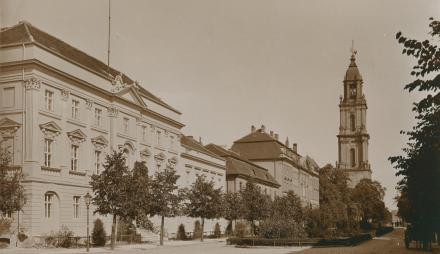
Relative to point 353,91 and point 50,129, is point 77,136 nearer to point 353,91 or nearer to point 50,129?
point 50,129

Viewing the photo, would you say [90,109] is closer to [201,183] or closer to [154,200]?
[154,200]

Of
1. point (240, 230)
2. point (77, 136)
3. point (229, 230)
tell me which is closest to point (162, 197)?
point (77, 136)

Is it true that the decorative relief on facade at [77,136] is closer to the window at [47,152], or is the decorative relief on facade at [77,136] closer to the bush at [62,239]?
the window at [47,152]

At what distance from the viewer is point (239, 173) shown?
2960 inches

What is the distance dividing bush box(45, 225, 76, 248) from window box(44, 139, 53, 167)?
173 inches

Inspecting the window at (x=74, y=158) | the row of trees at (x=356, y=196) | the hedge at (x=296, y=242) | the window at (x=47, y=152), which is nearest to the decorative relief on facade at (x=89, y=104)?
the window at (x=74, y=158)

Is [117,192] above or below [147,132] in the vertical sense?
below

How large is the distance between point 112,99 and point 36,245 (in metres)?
14.9

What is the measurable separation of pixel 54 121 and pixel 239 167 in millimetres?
42868

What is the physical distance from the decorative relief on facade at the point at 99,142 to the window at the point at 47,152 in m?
5.14

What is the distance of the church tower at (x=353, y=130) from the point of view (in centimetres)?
14025

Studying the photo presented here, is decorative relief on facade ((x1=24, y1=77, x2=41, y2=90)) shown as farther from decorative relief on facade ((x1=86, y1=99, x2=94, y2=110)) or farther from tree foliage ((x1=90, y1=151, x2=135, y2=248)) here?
tree foliage ((x1=90, y1=151, x2=135, y2=248))

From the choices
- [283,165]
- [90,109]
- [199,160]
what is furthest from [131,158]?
[283,165]

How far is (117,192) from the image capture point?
3569 centimetres
